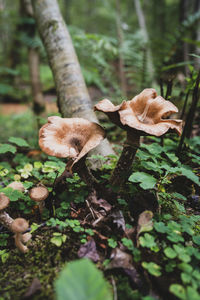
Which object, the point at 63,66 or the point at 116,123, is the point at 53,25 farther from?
the point at 116,123

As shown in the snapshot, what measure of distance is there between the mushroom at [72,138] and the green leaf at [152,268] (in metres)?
0.80

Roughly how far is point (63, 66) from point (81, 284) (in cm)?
267

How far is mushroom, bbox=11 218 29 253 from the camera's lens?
1.41 m

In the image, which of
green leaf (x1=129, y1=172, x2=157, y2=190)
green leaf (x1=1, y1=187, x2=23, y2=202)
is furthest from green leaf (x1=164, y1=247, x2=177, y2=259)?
green leaf (x1=1, y1=187, x2=23, y2=202)

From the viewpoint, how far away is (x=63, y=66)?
280 centimetres

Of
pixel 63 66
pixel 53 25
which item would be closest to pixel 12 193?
pixel 63 66

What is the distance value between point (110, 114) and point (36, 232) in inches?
46.9

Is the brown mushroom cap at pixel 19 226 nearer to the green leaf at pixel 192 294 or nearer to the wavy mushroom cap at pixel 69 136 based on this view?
the wavy mushroom cap at pixel 69 136

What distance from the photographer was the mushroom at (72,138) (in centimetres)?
153

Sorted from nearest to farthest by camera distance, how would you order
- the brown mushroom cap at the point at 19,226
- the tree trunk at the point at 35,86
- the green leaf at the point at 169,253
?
the green leaf at the point at 169,253 < the brown mushroom cap at the point at 19,226 < the tree trunk at the point at 35,86

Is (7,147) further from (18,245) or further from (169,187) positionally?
(169,187)

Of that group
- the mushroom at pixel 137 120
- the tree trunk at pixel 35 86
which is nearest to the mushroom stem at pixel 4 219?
the mushroom at pixel 137 120

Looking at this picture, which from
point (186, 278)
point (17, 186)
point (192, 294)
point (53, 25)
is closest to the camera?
point (192, 294)

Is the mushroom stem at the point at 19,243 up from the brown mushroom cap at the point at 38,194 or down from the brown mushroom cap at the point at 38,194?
down
